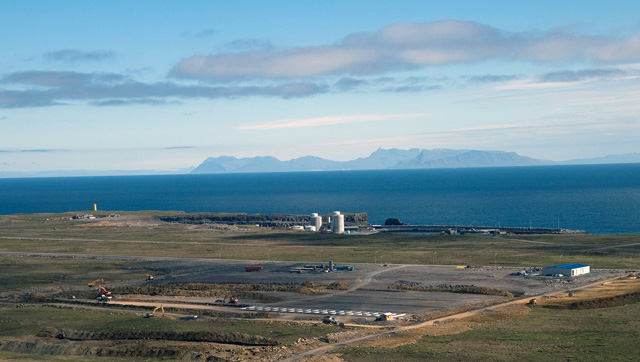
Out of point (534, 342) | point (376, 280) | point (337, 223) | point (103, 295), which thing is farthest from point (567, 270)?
point (337, 223)

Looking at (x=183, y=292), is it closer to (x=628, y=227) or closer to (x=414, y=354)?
(x=414, y=354)

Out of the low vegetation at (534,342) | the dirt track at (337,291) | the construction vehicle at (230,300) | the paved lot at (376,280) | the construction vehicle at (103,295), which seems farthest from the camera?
the construction vehicle at (103,295)

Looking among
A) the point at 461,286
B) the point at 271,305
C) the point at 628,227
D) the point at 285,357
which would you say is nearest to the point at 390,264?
the point at 461,286

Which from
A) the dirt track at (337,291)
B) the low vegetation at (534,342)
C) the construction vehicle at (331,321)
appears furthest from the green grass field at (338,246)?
the construction vehicle at (331,321)

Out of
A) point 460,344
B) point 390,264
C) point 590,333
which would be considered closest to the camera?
point 460,344

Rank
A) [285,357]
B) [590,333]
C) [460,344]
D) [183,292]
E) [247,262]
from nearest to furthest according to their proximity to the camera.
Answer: [285,357], [460,344], [590,333], [183,292], [247,262]

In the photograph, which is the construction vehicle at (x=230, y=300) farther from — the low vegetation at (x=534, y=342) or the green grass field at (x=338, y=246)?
the green grass field at (x=338, y=246)

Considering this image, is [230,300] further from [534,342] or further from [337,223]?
[337,223]

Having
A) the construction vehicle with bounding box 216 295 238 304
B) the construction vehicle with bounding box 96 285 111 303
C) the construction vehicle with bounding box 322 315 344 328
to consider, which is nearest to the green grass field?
the construction vehicle with bounding box 216 295 238 304
